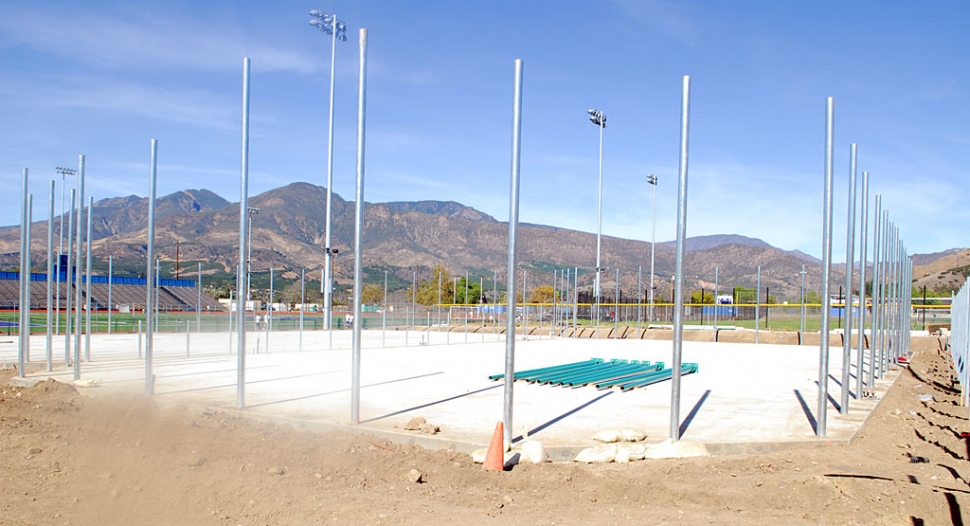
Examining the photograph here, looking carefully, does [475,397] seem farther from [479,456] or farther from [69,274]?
[69,274]

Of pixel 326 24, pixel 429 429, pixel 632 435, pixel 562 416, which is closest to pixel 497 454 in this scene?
pixel 429 429

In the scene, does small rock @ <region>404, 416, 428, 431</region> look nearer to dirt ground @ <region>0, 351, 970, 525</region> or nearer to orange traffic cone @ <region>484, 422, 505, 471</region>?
dirt ground @ <region>0, 351, 970, 525</region>

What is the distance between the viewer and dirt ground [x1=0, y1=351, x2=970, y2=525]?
6125 millimetres

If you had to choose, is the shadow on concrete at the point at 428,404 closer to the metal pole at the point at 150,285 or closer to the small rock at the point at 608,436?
the small rock at the point at 608,436

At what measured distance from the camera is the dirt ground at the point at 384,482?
6125 millimetres

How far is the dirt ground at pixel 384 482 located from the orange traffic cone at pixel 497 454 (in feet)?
0.55

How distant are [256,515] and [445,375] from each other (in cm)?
1218

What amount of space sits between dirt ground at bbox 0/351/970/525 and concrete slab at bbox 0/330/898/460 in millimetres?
1023

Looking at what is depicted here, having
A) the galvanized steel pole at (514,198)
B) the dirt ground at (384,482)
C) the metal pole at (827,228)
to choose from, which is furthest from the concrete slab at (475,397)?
the galvanized steel pole at (514,198)

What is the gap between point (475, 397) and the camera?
13758 mm

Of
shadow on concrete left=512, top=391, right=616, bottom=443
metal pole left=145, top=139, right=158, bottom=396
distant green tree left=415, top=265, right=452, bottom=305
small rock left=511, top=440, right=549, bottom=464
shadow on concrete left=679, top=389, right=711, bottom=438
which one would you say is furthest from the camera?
distant green tree left=415, top=265, right=452, bottom=305

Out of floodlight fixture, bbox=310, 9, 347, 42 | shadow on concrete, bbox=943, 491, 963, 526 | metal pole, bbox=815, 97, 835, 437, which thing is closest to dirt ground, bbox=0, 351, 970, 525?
shadow on concrete, bbox=943, 491, 963, 526

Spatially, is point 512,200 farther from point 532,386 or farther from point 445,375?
point 445,375

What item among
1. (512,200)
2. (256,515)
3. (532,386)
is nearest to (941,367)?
(532,386)
